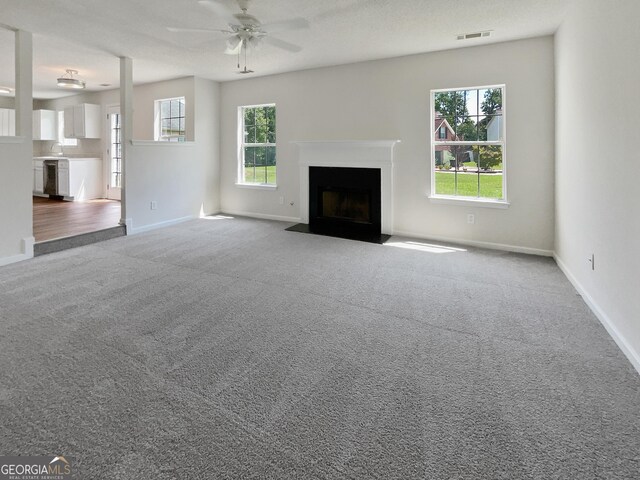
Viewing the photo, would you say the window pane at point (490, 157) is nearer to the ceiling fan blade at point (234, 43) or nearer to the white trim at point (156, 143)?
the ceiling fan blade at point (234, 43)

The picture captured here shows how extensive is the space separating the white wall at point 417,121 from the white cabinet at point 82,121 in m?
3.69

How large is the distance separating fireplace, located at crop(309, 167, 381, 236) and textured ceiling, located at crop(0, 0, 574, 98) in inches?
68.2

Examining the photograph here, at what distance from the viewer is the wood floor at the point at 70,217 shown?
5332mm

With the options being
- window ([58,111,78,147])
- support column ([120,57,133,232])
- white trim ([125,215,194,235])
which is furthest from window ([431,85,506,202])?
window ([58,111,78,147])

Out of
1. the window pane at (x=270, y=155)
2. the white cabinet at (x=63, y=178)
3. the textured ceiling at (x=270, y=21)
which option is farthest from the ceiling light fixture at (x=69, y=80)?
the window pane at (x=270, y=155)

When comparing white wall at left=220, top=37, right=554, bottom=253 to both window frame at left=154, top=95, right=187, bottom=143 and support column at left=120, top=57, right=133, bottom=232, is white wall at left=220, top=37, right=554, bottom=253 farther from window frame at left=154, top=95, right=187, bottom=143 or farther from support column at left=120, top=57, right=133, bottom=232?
support column at left=120, top=57, right=133, bottom=232

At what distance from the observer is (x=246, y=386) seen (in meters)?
1.99

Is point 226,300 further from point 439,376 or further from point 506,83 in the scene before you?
point 506,83

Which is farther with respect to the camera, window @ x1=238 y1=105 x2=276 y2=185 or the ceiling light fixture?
window @ x1=238 y1=105 x2=276 y2=185

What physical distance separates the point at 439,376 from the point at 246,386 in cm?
106

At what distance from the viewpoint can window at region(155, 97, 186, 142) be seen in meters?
7.45

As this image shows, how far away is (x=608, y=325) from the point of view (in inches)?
105

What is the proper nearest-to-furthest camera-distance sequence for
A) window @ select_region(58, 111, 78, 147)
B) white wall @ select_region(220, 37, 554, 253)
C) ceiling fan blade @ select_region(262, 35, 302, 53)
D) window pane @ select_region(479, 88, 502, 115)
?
ceiling fan blade @ select_region(262, 35, 302, 53) < white wall @ select_region(220, 37, 554, 253) < window pane @ select_region(479, 88, 502, 115) < window @ select_region(58, 111, 78, 147)

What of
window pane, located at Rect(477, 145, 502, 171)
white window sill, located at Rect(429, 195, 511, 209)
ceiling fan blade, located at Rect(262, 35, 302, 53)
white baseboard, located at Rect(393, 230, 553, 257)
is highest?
ceiling fan blade, located at Rect(262, 35, 302, 53)
